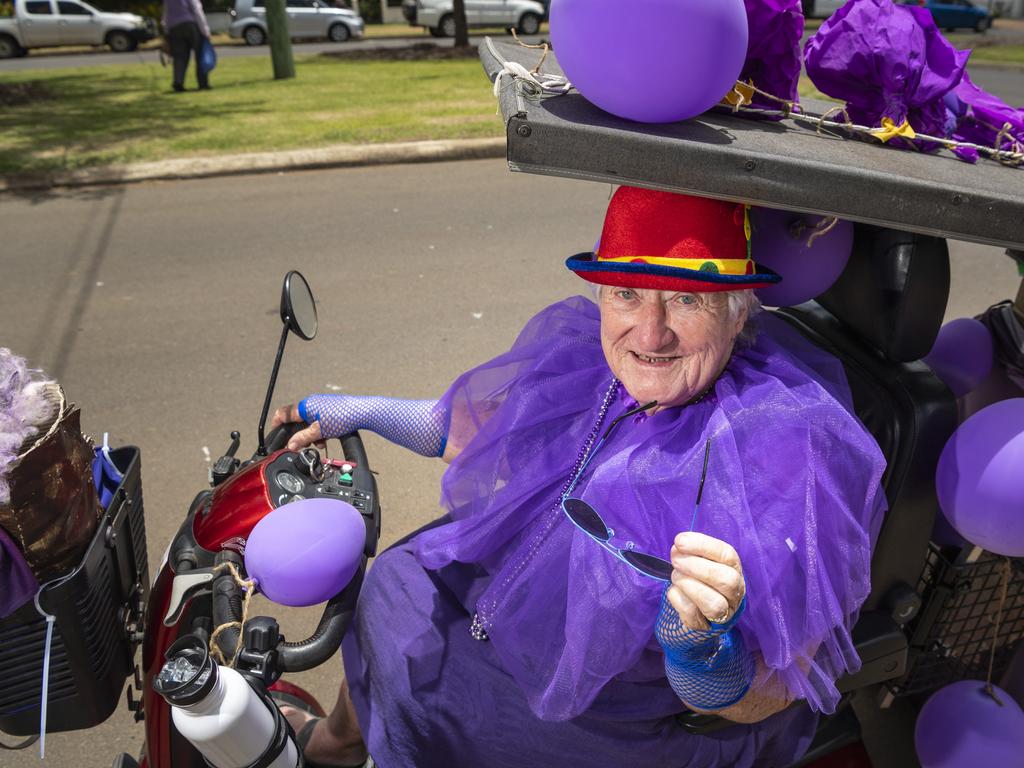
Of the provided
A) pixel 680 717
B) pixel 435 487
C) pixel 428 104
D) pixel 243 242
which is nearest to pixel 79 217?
pixel 243 242

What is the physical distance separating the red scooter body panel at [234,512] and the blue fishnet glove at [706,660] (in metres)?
0.72

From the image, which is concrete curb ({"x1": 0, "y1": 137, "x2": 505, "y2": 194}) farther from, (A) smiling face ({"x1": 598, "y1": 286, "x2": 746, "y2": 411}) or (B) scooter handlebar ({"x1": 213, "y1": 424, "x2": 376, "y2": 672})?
(B) scooter handlebar ({"x1": 213, "y1": 424, "x2": 376, "y2": 672})

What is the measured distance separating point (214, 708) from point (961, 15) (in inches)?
1163

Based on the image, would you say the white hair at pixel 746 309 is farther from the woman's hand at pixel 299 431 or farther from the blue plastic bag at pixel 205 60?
the blue plastic bag at pixel 205 60

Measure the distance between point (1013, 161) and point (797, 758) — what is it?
1181 millimetres

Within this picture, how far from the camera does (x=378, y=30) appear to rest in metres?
25.4

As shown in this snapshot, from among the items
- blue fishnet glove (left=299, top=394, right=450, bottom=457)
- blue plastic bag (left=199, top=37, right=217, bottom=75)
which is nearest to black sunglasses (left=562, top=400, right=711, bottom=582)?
blue fishnet glove (left=299, top=394, right=450, bottom=457)

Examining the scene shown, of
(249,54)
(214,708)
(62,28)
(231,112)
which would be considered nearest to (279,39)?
(231,112)

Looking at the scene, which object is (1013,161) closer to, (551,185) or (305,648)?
(305,648)

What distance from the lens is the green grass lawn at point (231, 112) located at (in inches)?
316

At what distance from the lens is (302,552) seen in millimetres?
1347

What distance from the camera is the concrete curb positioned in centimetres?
715

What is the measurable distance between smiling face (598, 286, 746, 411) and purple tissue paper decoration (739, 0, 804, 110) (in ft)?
1.25

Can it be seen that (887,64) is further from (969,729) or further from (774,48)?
(969,729)
